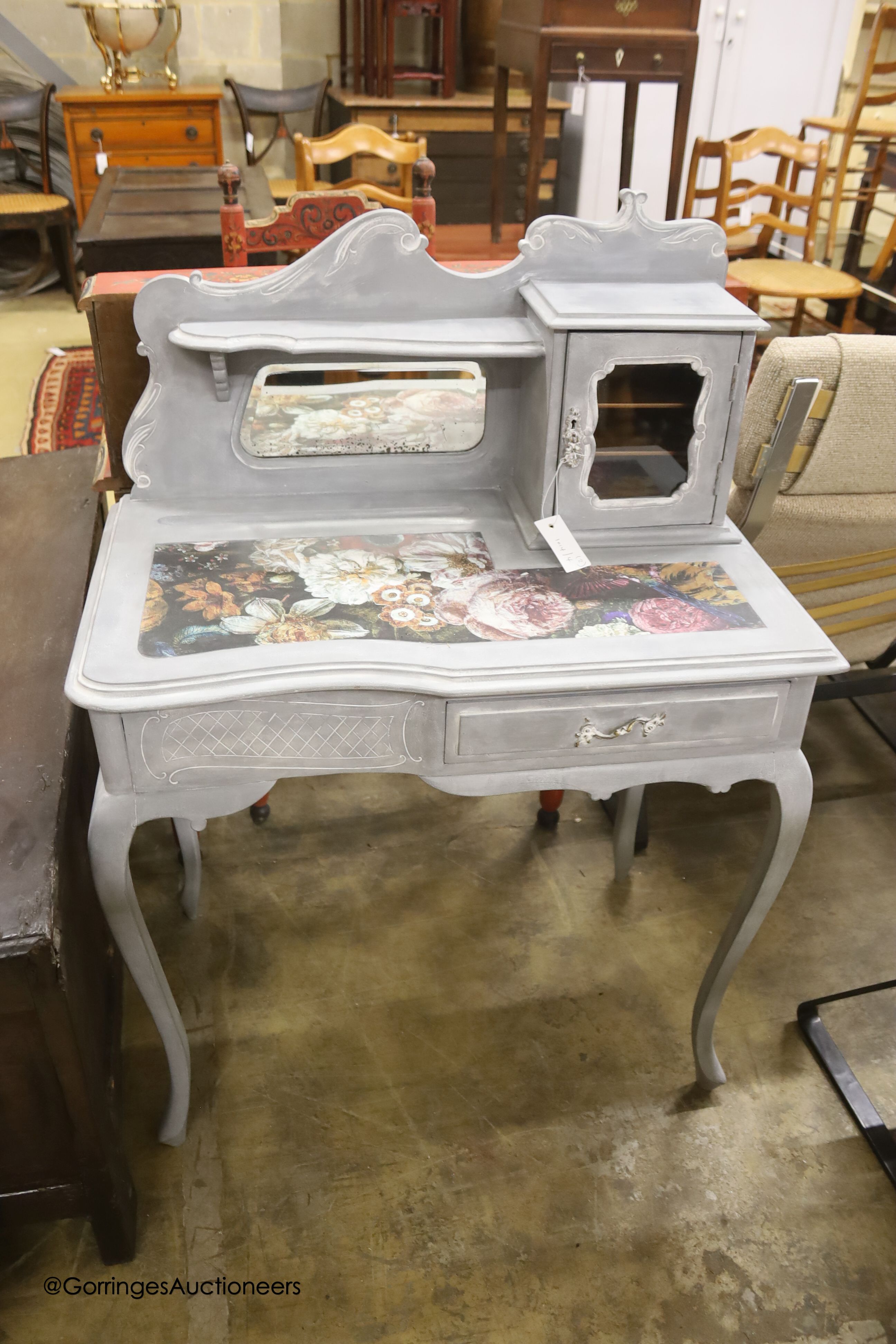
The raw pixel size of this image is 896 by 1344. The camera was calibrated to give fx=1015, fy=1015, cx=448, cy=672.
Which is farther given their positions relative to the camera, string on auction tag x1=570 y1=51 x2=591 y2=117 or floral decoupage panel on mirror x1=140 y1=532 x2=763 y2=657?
string on auction tag x1=570 y1=51 x2=591 y2=117

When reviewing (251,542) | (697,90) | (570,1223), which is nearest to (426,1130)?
(570,1223)

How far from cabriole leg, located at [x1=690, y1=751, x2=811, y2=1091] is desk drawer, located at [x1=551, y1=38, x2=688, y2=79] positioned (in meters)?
2.59

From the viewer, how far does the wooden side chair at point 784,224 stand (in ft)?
13.9

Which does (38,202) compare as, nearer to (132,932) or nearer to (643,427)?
(643,427)

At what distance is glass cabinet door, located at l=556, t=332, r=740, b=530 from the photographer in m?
1.55

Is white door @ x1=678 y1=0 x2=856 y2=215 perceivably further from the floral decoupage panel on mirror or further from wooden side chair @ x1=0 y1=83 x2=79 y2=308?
the floral decoupage panel on mirror

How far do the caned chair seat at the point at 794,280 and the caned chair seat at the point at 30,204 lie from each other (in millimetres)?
3294

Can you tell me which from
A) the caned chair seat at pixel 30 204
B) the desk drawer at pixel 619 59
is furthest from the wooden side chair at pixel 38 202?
the desk drawer at pixel 619 59

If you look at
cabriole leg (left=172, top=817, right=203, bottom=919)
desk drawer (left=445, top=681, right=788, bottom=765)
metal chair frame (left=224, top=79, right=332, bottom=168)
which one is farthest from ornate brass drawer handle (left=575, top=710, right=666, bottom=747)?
metal chair frame (left=224, top=79, right=332, bottom=168)

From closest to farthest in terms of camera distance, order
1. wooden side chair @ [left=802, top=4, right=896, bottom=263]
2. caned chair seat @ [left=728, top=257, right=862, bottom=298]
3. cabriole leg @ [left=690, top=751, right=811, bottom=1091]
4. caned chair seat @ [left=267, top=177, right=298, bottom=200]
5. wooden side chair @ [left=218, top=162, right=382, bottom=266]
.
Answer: cabriole leg @ [left=690, top=751, right=811, bottom=1091]
wooden side chair @ [left=218, top=162, right=382, bottom=266]
caned chair seat @ [left=728, top=257, right=862, bottom=298]
wooden side chair @ [left=802, top=4, right=896, bottom=263]
caned chair seat @ [left=267, top=177, right=298, bottom=200]

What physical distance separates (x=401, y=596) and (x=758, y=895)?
0.76 metres

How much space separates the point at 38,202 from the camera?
5.06 meters

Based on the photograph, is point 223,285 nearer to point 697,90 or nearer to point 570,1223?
point 570,1223

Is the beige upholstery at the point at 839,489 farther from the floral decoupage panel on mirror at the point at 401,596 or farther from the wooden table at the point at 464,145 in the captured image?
the wooden table at the point at 464,145
